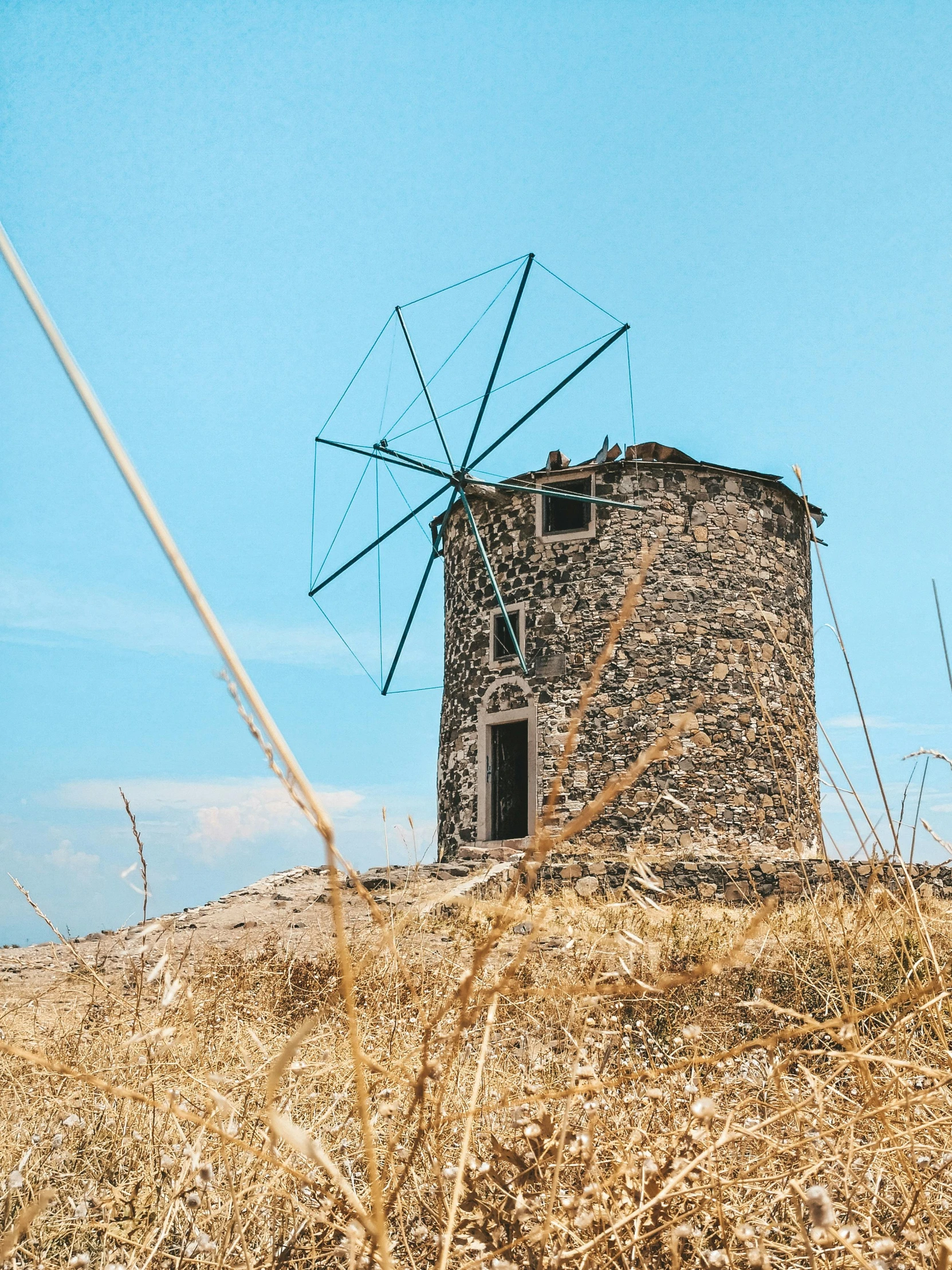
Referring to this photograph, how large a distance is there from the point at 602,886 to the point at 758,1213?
8999mm

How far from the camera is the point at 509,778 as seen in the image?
12.6 meters

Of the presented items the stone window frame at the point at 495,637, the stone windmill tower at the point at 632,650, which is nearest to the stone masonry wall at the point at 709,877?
the stone windmill tower at the point at 632,650

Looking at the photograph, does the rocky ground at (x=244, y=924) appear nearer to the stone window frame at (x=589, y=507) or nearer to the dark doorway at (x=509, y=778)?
the dark doorway at (x=509, y=778)

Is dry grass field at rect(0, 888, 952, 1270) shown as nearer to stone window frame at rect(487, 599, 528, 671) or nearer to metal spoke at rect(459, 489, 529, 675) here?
metal spoke at rect(459, 489, 529, 675)

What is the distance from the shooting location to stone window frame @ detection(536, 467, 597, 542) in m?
12.2

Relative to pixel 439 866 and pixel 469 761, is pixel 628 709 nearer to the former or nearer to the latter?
pixel 469 761

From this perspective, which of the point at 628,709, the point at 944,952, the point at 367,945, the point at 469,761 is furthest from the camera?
the point at 469,761

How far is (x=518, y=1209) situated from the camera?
3.91ft

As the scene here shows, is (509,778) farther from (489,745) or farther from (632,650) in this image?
(632,650)

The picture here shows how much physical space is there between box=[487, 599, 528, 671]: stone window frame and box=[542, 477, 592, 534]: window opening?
1.14 metres

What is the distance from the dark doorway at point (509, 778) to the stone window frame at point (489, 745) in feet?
0.37

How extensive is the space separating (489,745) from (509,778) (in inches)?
23.2

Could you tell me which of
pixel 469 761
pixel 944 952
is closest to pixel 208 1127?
pixel 944 952

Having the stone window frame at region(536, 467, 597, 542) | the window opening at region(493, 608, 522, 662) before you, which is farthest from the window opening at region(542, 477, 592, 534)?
the window opening at region(493, 608, 522, 662)
